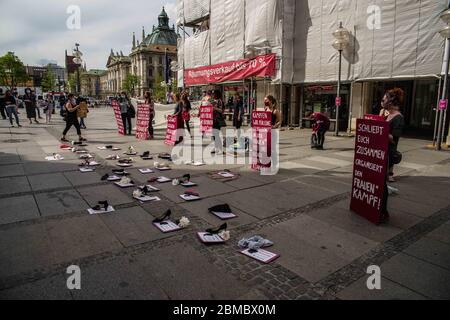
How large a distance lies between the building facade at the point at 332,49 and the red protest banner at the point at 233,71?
38 cm

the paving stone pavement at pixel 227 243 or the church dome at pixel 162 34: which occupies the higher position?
the church dome at pixel 162 34

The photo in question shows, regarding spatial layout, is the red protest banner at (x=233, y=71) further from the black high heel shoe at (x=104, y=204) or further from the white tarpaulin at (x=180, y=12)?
the black high heel shoe at (x=104, y=204)

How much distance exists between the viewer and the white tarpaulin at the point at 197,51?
867 inches

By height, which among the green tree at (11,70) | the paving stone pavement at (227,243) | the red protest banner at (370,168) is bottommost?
the paving stone pavement at (227,243)

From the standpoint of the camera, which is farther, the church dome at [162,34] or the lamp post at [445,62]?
the church dome at [162,34]

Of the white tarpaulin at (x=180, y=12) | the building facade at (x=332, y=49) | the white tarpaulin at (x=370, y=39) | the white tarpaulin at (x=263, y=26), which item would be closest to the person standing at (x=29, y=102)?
the building facade at (x=332, y=49)

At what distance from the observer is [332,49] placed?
1508 cm

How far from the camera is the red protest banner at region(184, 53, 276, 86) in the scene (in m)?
16.8

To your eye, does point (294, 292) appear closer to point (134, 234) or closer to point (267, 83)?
point (134, 234)

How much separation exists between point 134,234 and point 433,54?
41.3 ft

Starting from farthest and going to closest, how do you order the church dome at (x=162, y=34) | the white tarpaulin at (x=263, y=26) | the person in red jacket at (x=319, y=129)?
the church dome at (x=162, y=34), the white tarpaulin at (x=263, y=26), the person in red jacket at (x=319, y=129)

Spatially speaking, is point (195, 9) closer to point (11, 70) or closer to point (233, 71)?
point (233, 71)

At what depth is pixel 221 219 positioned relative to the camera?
4.78 m

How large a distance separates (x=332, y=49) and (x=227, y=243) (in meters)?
13.7
